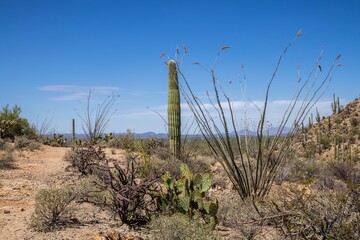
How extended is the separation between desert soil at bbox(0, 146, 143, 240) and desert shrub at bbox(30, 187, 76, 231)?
5.1 inches

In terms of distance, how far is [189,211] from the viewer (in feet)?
18.3

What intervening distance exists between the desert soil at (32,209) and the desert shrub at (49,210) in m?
0.13

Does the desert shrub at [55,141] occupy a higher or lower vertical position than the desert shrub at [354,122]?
lower

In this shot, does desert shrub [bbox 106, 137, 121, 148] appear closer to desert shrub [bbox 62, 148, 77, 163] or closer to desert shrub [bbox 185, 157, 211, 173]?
desert shrub [bbox 62, 148, 77, 163]

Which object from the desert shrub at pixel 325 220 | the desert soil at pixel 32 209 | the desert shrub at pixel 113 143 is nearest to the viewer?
the desert shrub at pixel 325 220

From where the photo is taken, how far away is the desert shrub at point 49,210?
5.25 m

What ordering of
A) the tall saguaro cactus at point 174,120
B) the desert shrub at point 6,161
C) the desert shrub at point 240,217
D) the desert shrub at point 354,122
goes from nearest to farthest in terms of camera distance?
the desert shrub at point 240,217, the desert shrub at point 6,161, the tall saguaro cactus at point 174,120, the desert shrub at point 354,122

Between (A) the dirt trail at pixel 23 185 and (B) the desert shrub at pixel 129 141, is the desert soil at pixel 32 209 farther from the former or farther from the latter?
(B) the desert shrub at pixel 129 141

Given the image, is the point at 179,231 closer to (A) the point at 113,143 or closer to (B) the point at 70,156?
(B) the point at 70,156

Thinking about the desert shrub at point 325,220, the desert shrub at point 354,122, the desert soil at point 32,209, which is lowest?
the desert soil at point 32,209

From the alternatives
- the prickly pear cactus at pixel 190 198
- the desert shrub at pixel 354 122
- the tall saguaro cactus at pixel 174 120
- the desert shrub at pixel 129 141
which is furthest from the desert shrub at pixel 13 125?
the desert shrub at pixel 354 122

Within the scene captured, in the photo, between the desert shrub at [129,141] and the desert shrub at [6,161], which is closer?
the desert shrub at [6,161]

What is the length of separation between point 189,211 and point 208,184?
506mm

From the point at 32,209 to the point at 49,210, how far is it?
3.69ft
